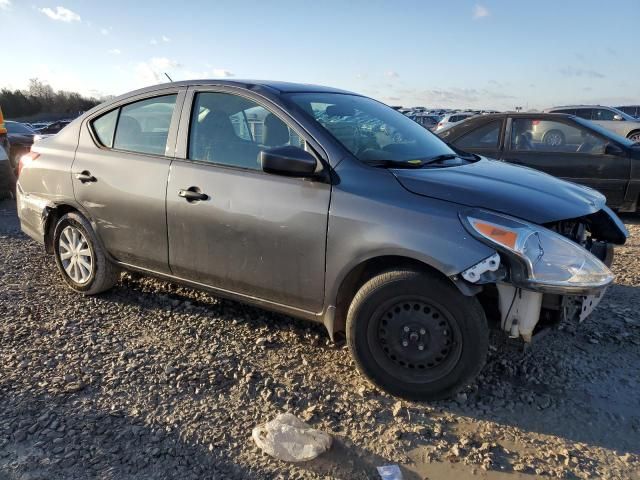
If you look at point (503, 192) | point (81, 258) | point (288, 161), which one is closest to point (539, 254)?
point (503, 192)

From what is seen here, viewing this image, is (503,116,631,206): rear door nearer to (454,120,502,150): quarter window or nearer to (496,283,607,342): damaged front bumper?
(454,120,502,150): quarter window

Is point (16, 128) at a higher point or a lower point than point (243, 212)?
lower

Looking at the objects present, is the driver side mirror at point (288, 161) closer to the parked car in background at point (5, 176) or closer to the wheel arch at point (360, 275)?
the wheel arch at point (360, 275)

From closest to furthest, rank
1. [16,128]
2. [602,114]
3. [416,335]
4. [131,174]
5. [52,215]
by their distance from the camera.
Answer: [416,335], [131,174], [52,215], [16,128], [602,114]

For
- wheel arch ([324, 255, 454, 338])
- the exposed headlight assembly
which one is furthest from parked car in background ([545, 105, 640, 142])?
wheel arch ([324, 255, 454, 338])

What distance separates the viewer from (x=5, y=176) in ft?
26.4

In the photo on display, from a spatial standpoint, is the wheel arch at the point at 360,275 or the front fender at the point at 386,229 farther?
the wheel arch at the point at 360,275

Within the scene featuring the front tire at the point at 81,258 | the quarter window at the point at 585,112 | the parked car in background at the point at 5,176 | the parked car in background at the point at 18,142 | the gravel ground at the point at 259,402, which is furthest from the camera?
the quarter window at the point at 585,112

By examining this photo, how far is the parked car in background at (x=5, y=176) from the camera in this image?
26.3ft

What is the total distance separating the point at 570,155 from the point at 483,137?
1155 millimetres

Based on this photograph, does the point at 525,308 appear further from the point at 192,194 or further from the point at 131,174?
the point at 131,174

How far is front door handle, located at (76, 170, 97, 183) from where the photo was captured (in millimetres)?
3948

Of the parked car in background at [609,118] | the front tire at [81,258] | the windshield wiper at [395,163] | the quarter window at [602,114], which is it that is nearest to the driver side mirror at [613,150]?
the windshield wiper at [395,163]

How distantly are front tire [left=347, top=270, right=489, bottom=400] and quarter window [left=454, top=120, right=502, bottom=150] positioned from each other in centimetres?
486
